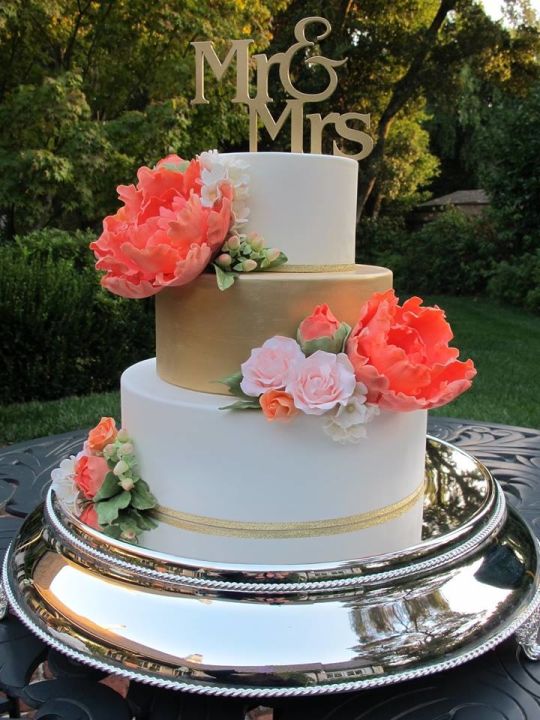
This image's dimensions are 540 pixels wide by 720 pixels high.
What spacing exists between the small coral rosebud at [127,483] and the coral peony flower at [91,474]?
0.29 ft

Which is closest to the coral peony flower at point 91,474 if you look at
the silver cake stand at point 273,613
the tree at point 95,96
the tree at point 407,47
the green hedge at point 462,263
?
the silver cake stand at point 273,613

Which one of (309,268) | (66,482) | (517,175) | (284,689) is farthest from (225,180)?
(517,175)

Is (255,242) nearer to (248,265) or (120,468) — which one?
(248,265)

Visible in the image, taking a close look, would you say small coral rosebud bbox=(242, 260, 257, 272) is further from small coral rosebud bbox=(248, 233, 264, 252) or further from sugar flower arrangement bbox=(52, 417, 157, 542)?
sugar flower arrangement bbox=(52, 417, 157, 542)

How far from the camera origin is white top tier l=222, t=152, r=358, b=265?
56.1 inches

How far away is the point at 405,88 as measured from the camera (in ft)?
40.2

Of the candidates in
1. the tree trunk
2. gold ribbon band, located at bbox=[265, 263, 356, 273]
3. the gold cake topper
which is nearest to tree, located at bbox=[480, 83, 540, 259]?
the tree trunk

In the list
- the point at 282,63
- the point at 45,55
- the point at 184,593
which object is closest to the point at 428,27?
the point at 45,55

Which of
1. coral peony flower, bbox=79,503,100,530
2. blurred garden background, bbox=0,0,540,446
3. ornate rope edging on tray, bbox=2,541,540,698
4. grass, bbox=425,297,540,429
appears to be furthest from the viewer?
blurred garden background, bbox=0,0,540,446

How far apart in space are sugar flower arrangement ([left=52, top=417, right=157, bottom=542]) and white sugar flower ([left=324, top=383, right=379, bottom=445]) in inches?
18.2

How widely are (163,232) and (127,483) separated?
56 cm

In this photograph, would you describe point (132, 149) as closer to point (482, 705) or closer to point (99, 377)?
point (99, 377)

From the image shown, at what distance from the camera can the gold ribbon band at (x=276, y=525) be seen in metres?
1.32

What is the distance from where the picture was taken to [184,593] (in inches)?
49.2
